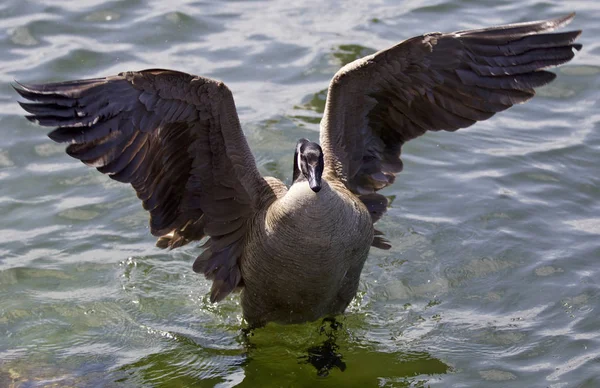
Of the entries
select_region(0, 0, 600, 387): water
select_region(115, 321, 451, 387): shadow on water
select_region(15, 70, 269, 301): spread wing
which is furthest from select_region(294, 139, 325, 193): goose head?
select_region(0, 0, 600, 387): water

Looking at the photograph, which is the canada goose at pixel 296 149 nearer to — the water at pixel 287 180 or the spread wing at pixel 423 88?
the spread wing at pixel 423 88

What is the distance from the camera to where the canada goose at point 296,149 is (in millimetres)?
7715

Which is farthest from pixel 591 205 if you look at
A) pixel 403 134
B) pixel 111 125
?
pixel 111 125

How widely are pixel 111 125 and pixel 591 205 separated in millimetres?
5807

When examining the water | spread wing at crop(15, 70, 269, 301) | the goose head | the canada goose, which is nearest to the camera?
the goose head

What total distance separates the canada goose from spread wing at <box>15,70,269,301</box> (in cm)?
1

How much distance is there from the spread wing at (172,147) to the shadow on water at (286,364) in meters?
0.60

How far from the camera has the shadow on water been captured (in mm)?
8438

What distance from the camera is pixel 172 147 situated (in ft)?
27.4

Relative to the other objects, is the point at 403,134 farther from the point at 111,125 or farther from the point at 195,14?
the point at 195,14

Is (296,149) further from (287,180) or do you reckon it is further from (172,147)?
(287,180)

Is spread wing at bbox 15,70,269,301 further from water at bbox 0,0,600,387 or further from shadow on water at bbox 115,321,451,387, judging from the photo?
water at bbox 0,0,600,387

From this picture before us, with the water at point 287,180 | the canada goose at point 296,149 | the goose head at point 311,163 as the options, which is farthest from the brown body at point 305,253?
the water at point 287,180

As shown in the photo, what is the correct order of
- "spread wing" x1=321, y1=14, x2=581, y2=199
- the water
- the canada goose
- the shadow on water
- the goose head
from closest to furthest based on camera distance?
the goose head < the canada goose < "spread wing" x1=321, y1=14, x2=581, y2=199 < the shadow on water < the water
